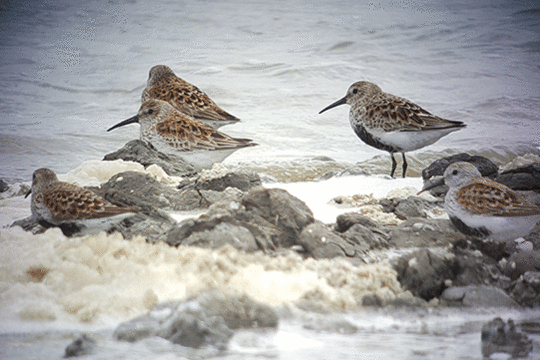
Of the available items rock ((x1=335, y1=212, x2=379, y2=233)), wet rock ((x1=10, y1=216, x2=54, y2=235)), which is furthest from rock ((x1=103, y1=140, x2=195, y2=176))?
rock ((x1=335, y1=212, x2=379, y2=233))

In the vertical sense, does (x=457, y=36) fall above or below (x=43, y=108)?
above

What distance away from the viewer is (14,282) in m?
2.17

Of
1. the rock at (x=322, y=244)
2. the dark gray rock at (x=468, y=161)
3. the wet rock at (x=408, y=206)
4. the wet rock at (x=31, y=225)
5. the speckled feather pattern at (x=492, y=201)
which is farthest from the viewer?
the dark gray rock at (x=468, y=161)

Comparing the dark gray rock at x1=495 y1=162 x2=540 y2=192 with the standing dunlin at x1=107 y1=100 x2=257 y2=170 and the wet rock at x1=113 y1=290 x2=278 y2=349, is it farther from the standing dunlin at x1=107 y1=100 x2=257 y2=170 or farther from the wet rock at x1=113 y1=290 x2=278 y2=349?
the wet rock at x1=113 y1=290 x2=278 y2=349

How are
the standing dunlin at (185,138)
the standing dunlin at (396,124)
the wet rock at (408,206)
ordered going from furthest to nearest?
the standing dunlin at (396,124) < the standing dunlin at (185,138) < the wet rock at (408,206)

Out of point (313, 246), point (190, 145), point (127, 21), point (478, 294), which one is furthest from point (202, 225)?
point (127, 21)

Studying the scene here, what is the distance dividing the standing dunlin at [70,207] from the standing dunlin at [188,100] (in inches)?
88.1

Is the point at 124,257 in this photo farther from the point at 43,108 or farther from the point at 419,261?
the point at 43,108

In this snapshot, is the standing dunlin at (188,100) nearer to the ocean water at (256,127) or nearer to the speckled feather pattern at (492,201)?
the ocean water at (256,127)

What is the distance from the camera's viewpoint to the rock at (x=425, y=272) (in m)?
2.22

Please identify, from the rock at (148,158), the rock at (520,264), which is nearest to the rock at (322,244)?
the rock at (520,264)

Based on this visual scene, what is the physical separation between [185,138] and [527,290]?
2.86m

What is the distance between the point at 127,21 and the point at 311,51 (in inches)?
127

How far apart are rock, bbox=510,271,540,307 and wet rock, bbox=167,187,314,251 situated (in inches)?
43.4
